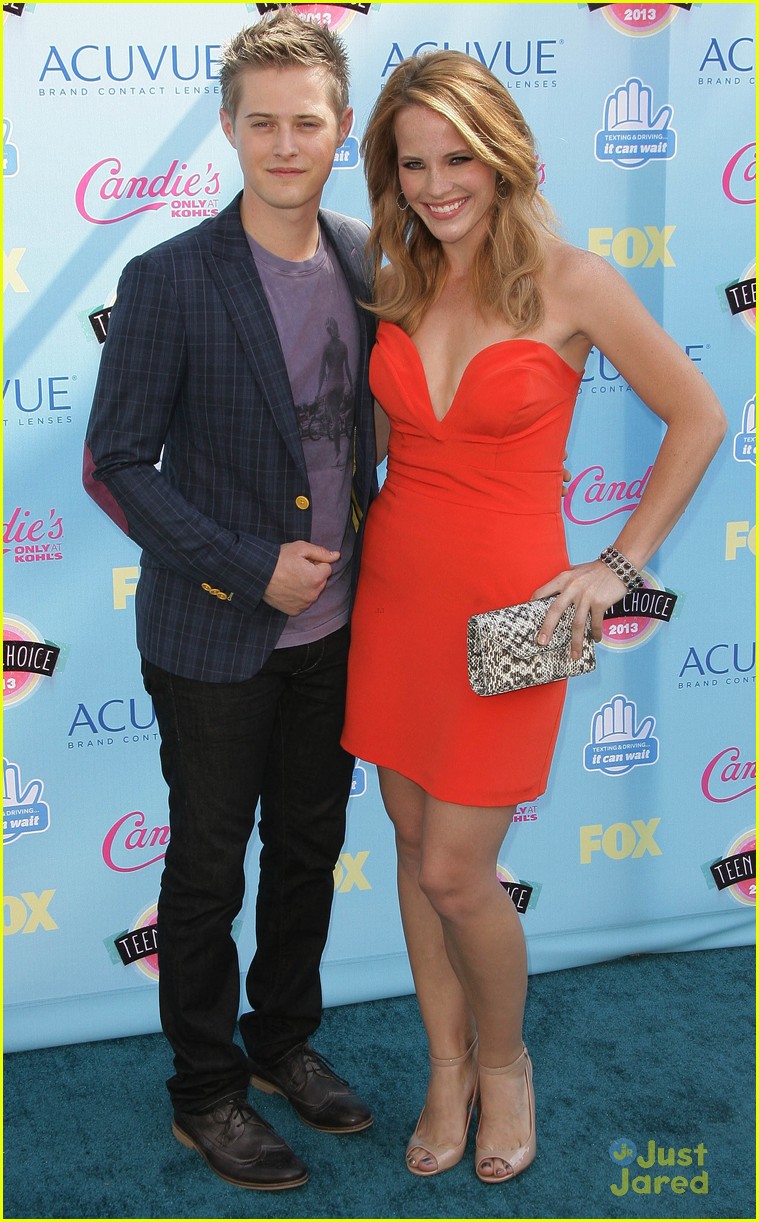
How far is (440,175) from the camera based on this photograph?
1.97m

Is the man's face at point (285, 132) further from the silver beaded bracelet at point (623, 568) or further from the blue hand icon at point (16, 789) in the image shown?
the blue hand icon at point (16, 789)

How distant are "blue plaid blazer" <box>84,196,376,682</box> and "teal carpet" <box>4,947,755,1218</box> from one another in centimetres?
→ 101

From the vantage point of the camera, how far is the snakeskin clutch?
1961 millimetres

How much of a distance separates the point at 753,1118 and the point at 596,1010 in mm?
515

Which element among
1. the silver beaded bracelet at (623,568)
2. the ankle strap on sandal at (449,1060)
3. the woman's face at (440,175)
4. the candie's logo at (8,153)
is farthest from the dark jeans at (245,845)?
the candie's logo at (8,153)

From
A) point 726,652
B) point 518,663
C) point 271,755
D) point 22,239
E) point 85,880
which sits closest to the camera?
point 518,663

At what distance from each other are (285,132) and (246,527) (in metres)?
0.64

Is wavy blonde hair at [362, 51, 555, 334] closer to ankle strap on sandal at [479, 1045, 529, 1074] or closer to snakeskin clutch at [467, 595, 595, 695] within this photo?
snakeskin clutch at [467, 595, 595, 695]

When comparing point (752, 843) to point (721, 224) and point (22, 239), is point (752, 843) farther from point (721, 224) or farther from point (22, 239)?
point (22, 239)

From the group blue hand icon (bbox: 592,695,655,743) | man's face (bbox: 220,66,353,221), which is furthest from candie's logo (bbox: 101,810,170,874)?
man's face (bbox: 220,66,353,221)

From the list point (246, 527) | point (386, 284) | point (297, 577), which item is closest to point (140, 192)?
point (386, 284)

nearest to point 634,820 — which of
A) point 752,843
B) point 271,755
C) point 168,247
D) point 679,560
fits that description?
point 752,843

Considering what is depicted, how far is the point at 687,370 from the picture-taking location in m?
2.01

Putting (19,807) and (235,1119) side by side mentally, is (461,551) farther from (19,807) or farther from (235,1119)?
(19,807)
